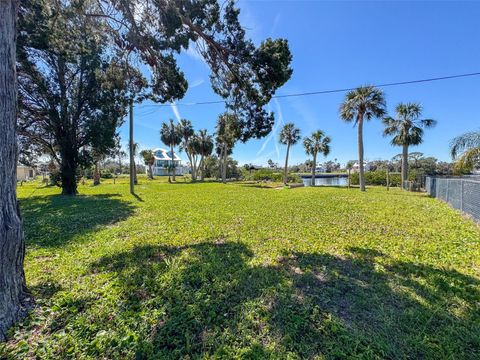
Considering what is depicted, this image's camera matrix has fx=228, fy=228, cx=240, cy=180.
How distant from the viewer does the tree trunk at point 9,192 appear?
2.33 m

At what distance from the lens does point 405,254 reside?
4316mm

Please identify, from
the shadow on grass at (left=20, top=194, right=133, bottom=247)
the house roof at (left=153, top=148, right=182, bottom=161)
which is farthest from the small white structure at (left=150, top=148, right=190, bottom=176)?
the shadow on grass at (left=20, top=194, right=133, bottom=247)

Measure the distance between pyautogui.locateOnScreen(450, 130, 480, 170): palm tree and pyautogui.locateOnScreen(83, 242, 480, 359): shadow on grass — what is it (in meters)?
9.92

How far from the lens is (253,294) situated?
2.94 m

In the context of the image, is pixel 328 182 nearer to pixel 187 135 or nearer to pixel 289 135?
pixel 289 135

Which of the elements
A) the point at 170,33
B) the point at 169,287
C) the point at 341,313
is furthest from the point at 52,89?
the point at 341,313

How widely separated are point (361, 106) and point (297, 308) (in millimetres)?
18833

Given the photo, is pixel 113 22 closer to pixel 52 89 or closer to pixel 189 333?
pixel 189 333

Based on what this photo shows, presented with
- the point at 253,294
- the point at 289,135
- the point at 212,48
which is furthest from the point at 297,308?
the point at 289,135

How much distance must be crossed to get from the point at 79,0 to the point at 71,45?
1.70m

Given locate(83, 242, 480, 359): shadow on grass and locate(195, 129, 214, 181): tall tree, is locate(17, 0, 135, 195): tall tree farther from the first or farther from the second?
locate(195, 129, 214, 181): tall tree

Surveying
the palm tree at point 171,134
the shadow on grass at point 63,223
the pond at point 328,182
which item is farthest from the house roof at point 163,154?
the shadow on grass at point 63,223

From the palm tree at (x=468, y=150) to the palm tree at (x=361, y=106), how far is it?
7.38 metres

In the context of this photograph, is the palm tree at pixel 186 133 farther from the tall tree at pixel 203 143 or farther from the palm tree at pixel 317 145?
the palm tree at pixel 317 145
